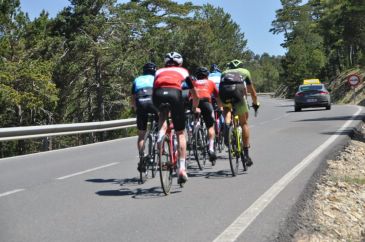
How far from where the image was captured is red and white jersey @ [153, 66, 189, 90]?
7633mm

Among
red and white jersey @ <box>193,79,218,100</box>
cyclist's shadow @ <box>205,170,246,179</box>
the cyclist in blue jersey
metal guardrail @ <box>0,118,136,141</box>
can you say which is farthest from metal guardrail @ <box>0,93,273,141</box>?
cyclist's shadow @ <box>205,170,246,179</box>

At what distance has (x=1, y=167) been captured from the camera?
1191 centimetres

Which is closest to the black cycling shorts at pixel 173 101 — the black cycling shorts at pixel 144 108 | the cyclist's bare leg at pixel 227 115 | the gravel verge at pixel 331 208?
the black cycling shorts at pixel 144 108

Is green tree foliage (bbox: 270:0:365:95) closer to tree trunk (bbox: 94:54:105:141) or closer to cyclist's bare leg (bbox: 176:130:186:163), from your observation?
tree trunk (bbox: 94:54:105:141)

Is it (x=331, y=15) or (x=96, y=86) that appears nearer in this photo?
(x=96, y=86)

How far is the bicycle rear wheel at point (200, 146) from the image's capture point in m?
10.3

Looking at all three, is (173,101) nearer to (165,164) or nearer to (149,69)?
(165,164)

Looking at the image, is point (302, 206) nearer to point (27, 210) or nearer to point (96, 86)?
point (27, 210)

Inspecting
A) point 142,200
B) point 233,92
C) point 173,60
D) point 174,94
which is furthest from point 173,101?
point 233,92

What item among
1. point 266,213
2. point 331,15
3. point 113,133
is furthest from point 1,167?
point 331,15

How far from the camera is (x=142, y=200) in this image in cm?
743

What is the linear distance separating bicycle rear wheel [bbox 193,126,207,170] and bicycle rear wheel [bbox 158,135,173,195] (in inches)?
92.8

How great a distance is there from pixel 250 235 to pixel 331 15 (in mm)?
58328

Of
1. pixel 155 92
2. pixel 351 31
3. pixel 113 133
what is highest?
pixel 351 31
